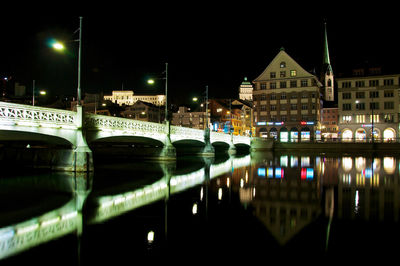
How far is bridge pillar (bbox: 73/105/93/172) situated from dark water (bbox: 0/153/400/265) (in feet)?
21.3

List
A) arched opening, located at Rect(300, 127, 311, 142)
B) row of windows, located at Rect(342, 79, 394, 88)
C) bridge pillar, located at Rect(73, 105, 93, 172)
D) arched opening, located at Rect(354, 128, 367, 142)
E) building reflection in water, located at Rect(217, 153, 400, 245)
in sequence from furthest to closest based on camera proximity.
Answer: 1. arched opening, located at Rect(300, 127, 311, 142)
2. arched opening, located at Rect(354, 128, 367, 142)
3. row of windows, located at Rect(342, 79, 394, 88)
4. bridge pillar, located at Rect(73, 105, 93, 172)
5. building reflection in water, located at Rect(217, 153, 400, 245)

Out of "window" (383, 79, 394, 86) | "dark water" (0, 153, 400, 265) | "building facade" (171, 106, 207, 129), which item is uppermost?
"window" (383, 79, 394, 86)

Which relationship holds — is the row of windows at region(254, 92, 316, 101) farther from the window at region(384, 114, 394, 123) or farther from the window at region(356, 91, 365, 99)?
the window at region(384, 114, 394, 123)

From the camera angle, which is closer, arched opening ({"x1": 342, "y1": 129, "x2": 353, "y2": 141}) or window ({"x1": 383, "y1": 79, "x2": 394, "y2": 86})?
window ({"x1": 383, "y1": 79, "x2": 394, "y2": 86})

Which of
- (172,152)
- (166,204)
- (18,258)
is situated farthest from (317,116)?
(18,258)

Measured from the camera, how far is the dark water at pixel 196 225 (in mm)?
6168

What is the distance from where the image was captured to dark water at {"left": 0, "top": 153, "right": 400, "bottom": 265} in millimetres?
6168

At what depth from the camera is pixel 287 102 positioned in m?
84.9

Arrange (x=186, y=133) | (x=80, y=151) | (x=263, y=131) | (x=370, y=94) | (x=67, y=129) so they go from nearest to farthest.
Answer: (x=67, y=129) → (x=80, y=151) → (x=186, y=133) → (x=370, y=94) → (x=263, y=131)

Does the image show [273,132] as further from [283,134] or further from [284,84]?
[284,84]

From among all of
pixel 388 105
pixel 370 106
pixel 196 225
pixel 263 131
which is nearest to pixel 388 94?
pixel 388 105

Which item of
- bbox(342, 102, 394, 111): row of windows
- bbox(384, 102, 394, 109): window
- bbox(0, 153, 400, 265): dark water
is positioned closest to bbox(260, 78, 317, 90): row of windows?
bbox(342, 102, 394, 111): row of windows

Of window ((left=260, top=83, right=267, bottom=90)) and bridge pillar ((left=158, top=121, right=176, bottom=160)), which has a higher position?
window ((left=260, top=83, right=267, bottom=90))

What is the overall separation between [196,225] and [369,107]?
83040 mm
